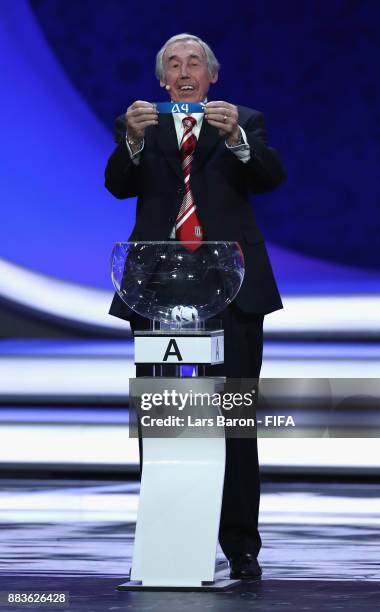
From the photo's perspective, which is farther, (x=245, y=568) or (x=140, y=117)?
(x=245, y=568)

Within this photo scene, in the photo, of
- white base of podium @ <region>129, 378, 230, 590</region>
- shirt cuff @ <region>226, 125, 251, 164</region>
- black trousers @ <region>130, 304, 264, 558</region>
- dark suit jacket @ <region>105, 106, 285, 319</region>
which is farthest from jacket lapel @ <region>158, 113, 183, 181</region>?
white base of podium @ <region>129, 378, 230, 590</region>

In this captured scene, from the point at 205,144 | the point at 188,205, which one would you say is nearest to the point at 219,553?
the point at 188,205

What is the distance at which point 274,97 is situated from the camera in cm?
607

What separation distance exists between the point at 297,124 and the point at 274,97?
146mm

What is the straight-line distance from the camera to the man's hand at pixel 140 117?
130 inches

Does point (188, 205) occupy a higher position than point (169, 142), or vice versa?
point (169, 142)

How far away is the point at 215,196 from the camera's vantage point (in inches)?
142

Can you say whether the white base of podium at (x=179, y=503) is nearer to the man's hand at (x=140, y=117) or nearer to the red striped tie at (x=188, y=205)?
the red striped tie at (x=188, y=205)

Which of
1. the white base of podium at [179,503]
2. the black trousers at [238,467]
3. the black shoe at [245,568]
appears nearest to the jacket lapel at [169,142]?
the black trousers at [238,467]

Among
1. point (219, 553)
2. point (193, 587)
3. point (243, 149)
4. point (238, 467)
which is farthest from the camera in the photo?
point (219, 553)

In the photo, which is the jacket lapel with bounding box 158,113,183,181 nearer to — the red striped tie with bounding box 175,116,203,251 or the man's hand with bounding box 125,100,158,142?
the red striped tie with bounding box 175,116,203,251

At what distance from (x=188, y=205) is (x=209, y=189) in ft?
0.22

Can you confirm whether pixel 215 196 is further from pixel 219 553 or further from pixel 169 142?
pixel 219 553

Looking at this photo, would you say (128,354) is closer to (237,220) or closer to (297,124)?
A: (297,124)
